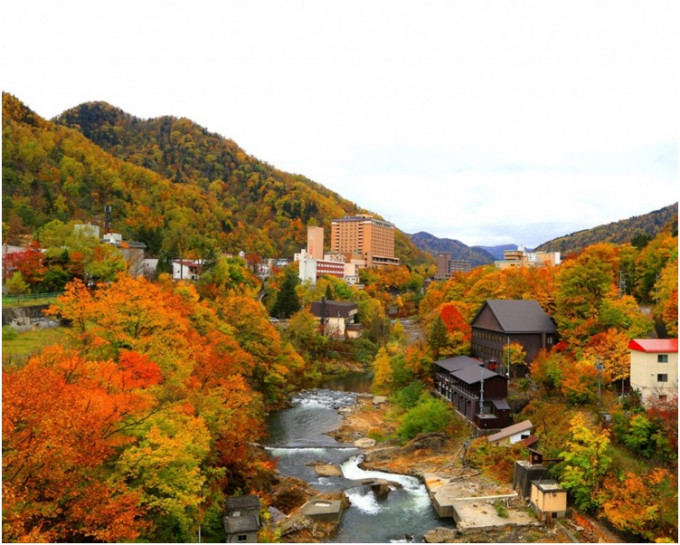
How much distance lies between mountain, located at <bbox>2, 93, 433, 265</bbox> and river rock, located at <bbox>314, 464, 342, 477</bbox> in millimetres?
32558

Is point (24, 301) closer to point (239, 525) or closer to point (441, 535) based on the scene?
point (239, 525)

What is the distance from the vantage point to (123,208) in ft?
208

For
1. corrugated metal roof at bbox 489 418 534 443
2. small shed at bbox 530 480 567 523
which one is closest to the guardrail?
corrugated metal roof at bbox 489 418 534 443

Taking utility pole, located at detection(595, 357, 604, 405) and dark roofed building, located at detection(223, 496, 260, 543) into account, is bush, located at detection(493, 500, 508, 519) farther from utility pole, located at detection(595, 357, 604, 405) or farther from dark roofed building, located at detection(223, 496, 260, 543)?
dark roofed building, located at detection(223, 496, 260, 543)

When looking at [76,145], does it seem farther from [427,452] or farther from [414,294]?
[427,452]

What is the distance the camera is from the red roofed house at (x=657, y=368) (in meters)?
19.4

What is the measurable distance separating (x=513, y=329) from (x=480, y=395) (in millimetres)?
5927

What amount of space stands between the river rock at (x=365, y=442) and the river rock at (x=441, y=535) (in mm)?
9721

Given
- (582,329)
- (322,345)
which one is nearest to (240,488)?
(582,329)

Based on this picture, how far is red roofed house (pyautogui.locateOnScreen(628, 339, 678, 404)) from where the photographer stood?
19.4 meters

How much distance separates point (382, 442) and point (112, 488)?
18.6 m

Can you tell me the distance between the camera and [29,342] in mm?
21469

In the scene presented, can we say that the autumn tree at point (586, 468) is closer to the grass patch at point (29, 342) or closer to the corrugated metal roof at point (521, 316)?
the corrugated metal roof at point (521, 316)

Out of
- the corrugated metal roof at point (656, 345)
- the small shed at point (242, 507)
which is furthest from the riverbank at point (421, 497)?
the corrugated metal roof at point (656, 345)
